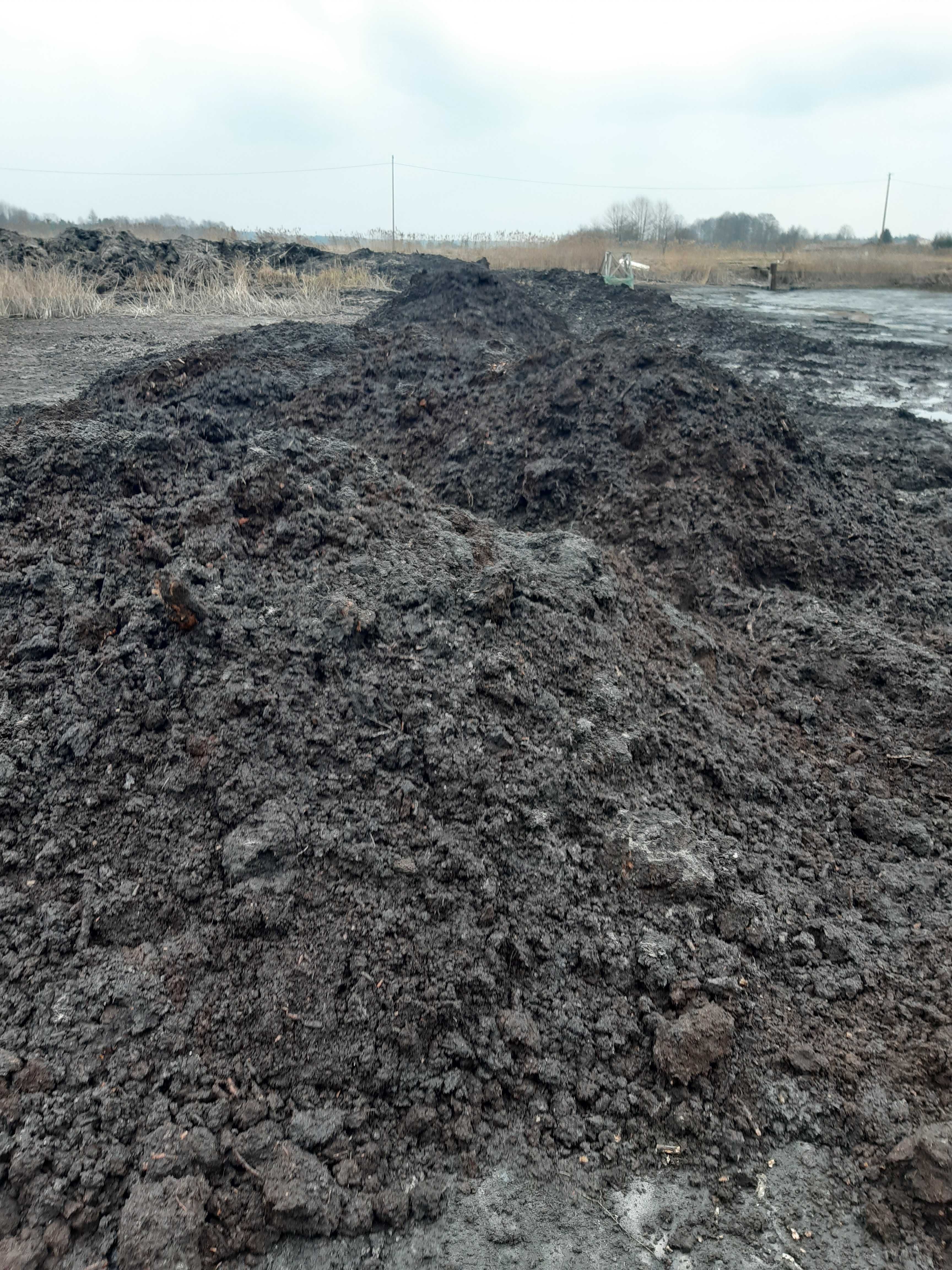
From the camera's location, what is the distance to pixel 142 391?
7.56m

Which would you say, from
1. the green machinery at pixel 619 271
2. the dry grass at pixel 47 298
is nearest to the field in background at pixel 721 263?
the green machinery at pixel 619 271

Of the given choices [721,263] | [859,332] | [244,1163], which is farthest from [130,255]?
[721,263]

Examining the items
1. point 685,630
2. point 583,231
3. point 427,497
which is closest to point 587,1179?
point 685,630

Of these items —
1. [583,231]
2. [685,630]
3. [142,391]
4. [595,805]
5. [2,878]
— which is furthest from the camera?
[583,231]

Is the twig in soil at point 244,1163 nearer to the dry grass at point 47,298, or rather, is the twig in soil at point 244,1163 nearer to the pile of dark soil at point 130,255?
the dry grass at point 47,298

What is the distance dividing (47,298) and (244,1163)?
15837 mm

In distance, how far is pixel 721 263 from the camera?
1271 inches

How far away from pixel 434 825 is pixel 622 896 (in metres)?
0.64

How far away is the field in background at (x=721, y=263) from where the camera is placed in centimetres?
2775

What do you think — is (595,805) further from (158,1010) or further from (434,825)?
(158,1010)

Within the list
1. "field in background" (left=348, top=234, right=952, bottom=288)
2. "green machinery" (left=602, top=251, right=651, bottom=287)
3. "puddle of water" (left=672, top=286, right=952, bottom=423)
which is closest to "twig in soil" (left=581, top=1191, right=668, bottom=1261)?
"puddle of water" (left=672, top=286, right=952, bottom=423)

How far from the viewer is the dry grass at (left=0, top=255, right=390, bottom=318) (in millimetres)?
13844

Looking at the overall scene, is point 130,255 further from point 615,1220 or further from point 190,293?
point 615,1220

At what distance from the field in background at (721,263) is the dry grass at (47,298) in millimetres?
14655
